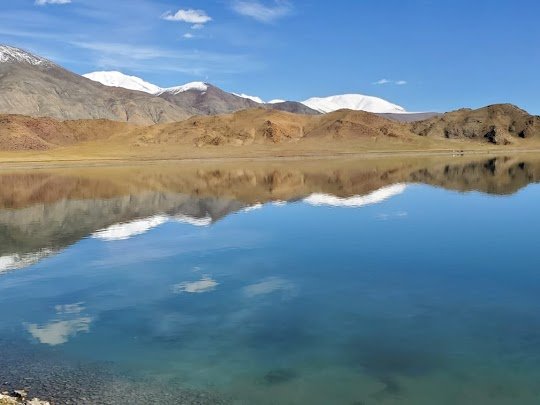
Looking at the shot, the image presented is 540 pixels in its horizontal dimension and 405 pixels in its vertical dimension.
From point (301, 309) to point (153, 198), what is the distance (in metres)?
35.0

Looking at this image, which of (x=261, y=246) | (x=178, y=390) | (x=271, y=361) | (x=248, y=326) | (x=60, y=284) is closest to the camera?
(x=178, y=390)

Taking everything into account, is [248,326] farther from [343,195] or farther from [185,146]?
[185,146]

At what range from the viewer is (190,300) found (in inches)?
738

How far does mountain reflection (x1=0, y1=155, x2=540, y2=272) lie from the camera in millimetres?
33344

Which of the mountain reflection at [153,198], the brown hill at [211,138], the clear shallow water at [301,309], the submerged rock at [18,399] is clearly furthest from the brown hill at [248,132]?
the submerged rock at [18,399]

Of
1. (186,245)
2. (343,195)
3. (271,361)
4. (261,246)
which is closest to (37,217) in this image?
(186,245)

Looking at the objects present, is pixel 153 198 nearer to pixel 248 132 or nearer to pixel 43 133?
pixel 248 132

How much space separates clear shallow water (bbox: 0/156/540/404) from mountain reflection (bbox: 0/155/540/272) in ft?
5.30

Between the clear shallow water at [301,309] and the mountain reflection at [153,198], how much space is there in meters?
1.62

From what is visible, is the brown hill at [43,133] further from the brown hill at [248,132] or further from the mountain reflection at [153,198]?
the mountain reflection at [153,198]

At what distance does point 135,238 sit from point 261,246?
303 inches

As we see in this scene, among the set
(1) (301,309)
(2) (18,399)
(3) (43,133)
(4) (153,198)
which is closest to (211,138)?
(3) (43,133)

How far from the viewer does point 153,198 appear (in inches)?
1986

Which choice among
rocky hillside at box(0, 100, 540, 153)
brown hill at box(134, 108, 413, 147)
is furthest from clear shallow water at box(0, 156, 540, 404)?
brown hill at box(134, 108, 413, 147)
